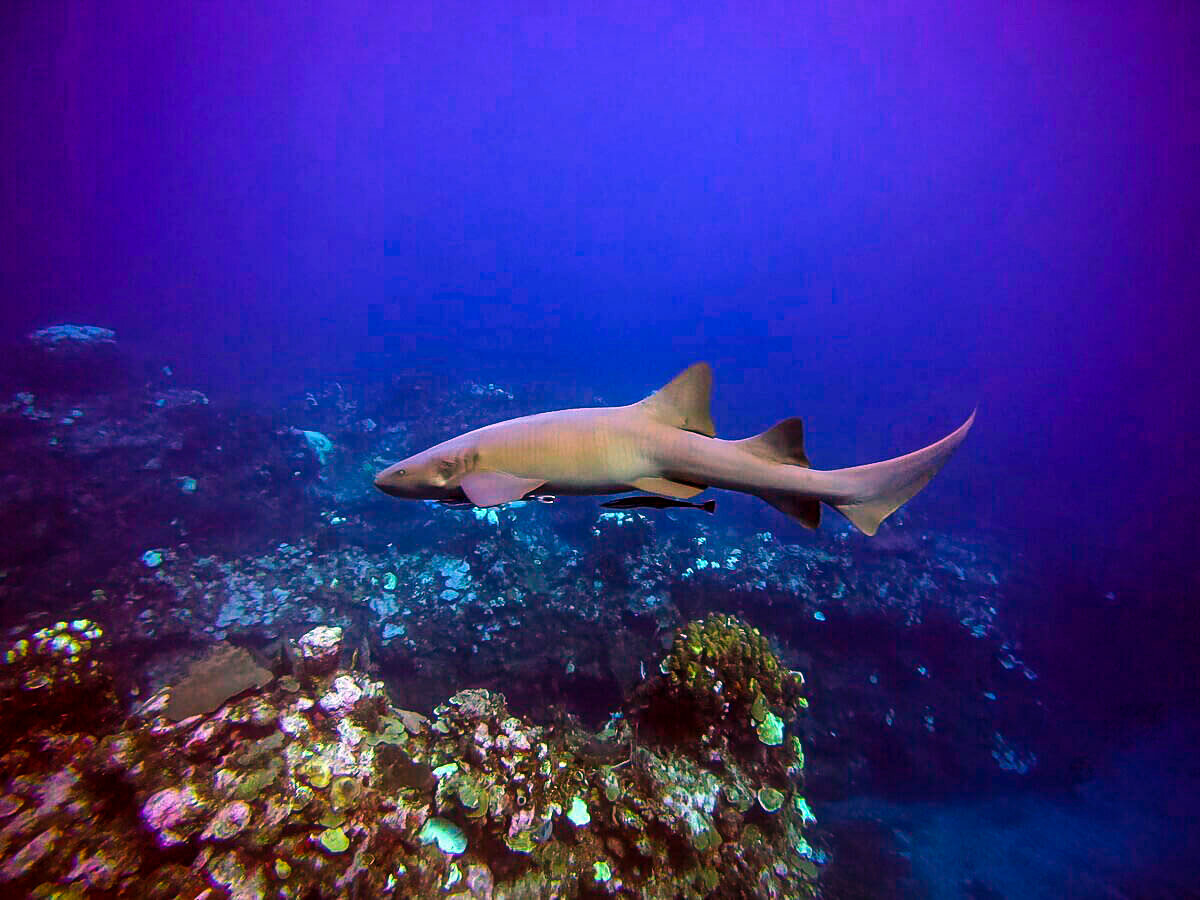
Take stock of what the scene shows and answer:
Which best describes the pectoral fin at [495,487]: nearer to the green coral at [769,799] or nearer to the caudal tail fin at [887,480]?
the caudal tail fin at [887,480]

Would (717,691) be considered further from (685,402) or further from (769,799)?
(685,402)

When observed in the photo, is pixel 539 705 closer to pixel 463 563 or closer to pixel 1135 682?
pixel 463 563

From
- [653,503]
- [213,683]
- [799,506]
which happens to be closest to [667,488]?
[653,503]

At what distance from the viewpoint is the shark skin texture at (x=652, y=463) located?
2.50 metres

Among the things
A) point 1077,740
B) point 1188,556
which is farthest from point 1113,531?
point 1077,740

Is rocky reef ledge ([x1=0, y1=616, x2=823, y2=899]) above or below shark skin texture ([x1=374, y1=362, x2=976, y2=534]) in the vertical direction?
below

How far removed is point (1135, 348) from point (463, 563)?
105270 millimetres

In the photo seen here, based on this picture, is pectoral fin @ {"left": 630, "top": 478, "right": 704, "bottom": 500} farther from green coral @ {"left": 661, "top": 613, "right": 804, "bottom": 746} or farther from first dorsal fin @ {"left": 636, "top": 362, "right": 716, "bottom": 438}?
green coral @ {"left": 661, "top": 613, "right": 804, "bottom": 746}

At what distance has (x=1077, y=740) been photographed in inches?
502

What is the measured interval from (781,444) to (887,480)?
803mm

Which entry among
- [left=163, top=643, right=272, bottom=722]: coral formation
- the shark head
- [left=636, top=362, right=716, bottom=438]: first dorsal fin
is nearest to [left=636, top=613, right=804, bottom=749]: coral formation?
[left=636, top=362, right=716, bottom=438]: first dorsal fin

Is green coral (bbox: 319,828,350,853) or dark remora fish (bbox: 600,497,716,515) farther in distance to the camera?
green coral (bbox: 319,828,350,853)

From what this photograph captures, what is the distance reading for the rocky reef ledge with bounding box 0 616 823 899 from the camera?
2.77 metres

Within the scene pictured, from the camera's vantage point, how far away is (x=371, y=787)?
3355mm
